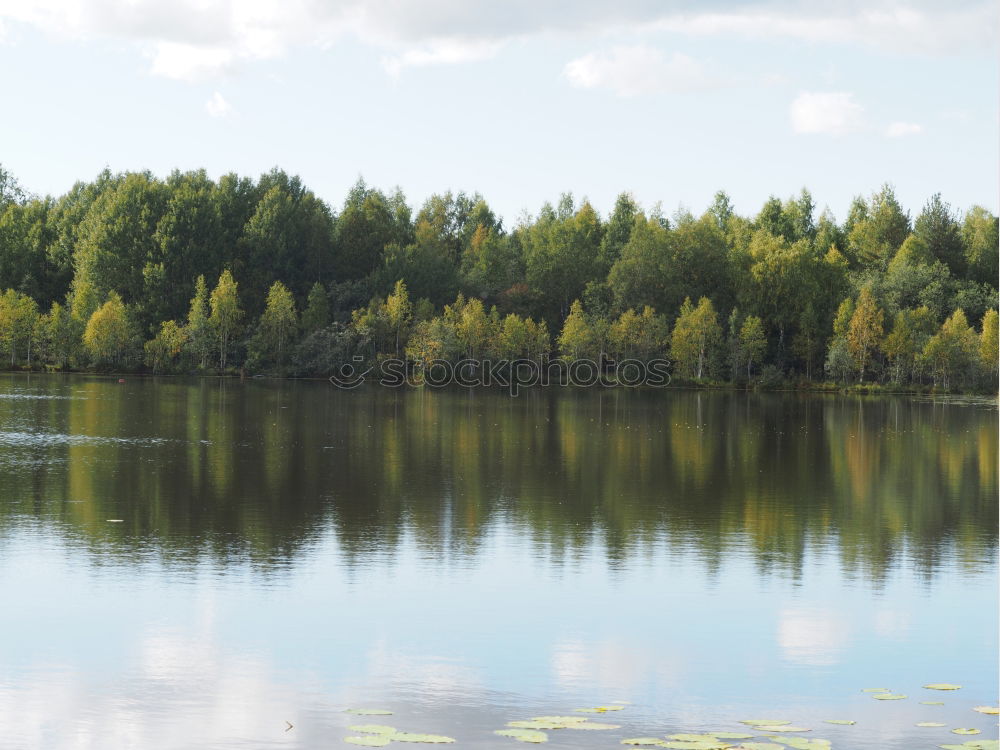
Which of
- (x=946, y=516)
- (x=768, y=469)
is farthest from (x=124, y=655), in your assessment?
(x=768, y=469)

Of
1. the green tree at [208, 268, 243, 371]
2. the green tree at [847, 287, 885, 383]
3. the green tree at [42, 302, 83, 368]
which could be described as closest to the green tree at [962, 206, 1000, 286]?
the green tree at [847, 287, 885, 383]

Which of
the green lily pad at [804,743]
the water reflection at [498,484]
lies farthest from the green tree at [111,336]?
the green lily pad at [804,743]

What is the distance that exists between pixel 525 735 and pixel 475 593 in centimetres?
530

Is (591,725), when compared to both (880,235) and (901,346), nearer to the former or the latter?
(901,346)

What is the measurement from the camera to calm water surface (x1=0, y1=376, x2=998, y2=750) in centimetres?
1005

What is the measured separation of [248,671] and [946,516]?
14.9 metres

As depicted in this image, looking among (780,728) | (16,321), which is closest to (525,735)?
(780,728)

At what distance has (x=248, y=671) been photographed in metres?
10.9

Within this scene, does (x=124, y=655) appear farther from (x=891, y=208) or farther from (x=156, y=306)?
→ (x=891, y=208)

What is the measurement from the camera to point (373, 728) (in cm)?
938

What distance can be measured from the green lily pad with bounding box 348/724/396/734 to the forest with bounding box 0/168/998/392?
8782 centimetres

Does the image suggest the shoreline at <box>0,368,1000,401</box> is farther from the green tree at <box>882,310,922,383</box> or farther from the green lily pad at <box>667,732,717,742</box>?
the green lily pad at <box>667,732,717,742</box>

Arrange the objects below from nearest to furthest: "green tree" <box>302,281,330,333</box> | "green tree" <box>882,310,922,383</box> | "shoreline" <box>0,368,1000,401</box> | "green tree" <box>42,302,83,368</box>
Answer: "shoreline" <box>0,368,1000,401</box>, "green tree" <box>882,310,922,383</box>, "green tree" <box>42,302,83,368</box>, "green tree" <box>302,281,330,333</box>

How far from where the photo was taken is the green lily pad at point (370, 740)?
9.02 meters
